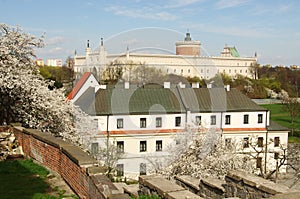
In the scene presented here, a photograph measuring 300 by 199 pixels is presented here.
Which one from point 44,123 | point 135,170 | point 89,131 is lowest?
point 135,170

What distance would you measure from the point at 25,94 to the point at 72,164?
7143 mm

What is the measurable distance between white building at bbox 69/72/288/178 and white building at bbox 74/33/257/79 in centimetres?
719

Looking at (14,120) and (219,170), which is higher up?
(14,120)

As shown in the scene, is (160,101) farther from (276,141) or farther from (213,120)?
(276,141)

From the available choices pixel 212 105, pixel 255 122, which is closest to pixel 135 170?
pixel 212 105

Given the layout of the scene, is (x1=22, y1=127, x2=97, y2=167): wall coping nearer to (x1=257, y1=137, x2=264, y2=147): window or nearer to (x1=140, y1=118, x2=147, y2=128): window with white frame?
(x1=140, y1=118, x2=147, y2=128): window with white frame

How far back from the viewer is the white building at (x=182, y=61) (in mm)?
61406

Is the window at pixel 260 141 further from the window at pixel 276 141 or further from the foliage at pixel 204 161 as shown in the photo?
the foliage at pixel 204 161

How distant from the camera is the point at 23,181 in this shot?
22.4 feet

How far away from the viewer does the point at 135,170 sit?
86.6 ft

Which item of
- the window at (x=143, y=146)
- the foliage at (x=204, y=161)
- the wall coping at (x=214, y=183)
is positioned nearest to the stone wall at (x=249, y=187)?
the wall coping at (x=214, y=183)

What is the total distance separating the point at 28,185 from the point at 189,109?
24313 mm

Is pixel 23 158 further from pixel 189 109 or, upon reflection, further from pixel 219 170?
pixel 189 109

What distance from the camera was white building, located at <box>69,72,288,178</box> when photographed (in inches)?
1069
